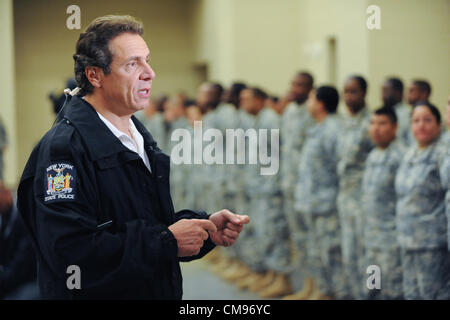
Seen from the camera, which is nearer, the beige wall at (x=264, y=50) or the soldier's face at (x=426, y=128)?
the beige wall at (x=264, y=50)

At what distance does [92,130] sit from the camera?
1769mm

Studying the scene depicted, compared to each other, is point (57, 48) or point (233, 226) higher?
point (57, 48)

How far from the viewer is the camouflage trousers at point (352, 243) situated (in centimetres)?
431

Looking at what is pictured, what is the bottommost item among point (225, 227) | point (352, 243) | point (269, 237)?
point (269, 237)

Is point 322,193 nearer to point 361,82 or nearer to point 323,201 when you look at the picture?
point 323,201

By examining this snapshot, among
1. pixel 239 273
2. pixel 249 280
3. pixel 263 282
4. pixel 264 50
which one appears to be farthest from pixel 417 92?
pixel 264 50

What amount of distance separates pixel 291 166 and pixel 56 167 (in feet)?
11.9

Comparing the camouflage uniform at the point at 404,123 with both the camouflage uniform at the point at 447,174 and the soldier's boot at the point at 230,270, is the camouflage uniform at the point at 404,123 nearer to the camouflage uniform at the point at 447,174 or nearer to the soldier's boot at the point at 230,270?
the camouflage uniform at the point at 447,174

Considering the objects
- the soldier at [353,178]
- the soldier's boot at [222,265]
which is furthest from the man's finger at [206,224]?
the soldier's boot at [222,265]

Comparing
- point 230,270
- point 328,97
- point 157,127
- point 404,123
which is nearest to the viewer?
point 328,97

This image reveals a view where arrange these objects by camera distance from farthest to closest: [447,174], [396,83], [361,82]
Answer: [396,83] → [361,82] → [447,174]

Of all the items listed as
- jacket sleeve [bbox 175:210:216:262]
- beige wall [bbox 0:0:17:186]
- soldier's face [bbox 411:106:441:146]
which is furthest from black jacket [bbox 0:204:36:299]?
soldier's face [bbox 411:106:441:146]

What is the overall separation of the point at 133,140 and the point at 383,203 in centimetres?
241
